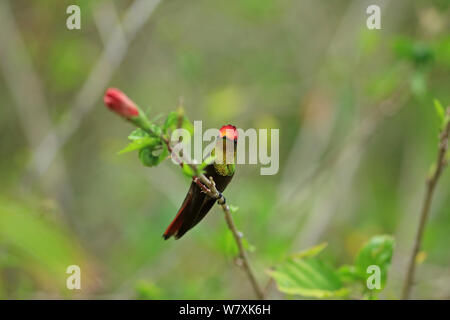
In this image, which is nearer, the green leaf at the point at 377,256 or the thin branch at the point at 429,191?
the thin branch at the point at 429,191

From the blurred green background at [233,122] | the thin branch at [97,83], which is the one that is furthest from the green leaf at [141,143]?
the thin branch at [97,83]

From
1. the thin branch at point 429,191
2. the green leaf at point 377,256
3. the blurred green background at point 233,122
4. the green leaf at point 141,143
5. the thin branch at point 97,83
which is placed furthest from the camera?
the thin branch at point 97,83

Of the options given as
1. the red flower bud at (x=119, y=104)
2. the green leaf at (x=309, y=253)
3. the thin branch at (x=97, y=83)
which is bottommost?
the green leaf at (x=309, y=253)

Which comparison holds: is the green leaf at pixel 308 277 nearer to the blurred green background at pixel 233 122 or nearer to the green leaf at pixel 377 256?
the green leaf at pixel 377 256

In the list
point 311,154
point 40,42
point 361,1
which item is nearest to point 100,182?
point 40,42

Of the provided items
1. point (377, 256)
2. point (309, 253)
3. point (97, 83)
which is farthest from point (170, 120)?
point (97, 83)

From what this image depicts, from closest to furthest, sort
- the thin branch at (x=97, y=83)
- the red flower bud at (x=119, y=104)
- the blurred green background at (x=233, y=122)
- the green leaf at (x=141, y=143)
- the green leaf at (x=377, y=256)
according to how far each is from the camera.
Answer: the red flower bud at (x=119, y=104) → the green leaf at (x=141, y=143) → the green leaf at (x=377, y=256) → the blurred green background at (x=233, y=122) → the thin branch at (x=97, y=83)
